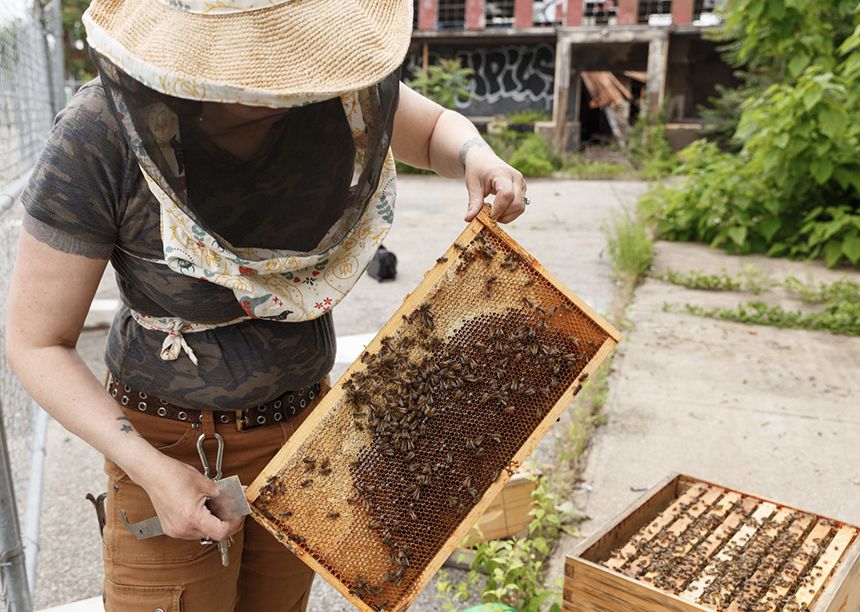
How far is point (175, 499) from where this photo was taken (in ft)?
4.12

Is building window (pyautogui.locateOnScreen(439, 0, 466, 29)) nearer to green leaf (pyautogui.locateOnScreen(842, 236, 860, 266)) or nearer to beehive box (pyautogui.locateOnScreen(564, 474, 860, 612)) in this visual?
green leaf (pyautogui.locateOnScreen(842, 236, 860, 266))

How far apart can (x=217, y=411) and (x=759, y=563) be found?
1.59m

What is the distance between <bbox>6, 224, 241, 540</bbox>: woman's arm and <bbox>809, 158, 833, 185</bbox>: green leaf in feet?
22.3

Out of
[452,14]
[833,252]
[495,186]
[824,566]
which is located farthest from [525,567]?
[452,14]

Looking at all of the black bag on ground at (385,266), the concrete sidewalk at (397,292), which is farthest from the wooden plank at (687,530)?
the black bag on ground at (385,266)

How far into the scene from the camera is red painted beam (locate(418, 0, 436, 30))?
19266 millimetres

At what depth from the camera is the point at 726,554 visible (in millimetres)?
1978

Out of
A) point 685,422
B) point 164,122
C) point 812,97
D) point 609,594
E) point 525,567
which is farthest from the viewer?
point 812,97

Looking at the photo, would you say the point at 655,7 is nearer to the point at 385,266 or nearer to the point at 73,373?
the point at 385,266

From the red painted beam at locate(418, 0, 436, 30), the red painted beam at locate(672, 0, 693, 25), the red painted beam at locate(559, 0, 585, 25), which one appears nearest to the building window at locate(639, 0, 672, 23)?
the red painted beam at locate(672, 0, 693, 25)

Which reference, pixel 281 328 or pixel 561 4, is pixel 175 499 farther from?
pixel 561 4

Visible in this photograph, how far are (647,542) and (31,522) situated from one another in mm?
2181

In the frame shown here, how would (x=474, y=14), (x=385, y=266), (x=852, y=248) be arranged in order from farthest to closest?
1. (x=474, y=14)
2. (x=385, y=266)
3. (x=852, y=248)

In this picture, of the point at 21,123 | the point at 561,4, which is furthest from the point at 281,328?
the point at 561,4
